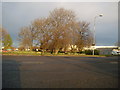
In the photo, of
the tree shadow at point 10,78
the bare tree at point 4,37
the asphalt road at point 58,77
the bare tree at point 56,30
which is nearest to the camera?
the tree shadow at point 10,78

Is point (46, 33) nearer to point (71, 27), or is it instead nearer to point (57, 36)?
point (57, 36)

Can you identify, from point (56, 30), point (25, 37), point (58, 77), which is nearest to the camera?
point (58, 77)

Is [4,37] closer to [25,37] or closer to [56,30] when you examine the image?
[25,37]

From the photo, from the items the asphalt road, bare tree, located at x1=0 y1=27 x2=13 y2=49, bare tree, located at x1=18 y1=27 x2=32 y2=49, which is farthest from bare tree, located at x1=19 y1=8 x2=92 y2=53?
the asphalt road

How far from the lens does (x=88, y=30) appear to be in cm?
4669

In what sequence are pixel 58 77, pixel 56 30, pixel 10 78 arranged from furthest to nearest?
1. pixel 56 30
2. pixel 58 77
3. pixel 10 78

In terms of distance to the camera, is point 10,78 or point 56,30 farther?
point 56,30

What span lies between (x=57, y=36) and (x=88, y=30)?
594 inches

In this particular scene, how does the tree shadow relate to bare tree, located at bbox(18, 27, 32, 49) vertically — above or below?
below

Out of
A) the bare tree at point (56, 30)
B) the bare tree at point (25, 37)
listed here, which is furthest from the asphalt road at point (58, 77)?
the bare tree at point (25, 37)

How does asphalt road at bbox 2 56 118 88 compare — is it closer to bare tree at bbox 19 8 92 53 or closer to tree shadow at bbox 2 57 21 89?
tree shadow at bbox 2 57 21 89

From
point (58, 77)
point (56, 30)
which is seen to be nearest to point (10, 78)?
point (58, 77)

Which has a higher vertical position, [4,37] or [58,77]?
[4,37]

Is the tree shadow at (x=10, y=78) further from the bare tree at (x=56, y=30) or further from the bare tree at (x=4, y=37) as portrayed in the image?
the bare tree at (x=4, y=37)
